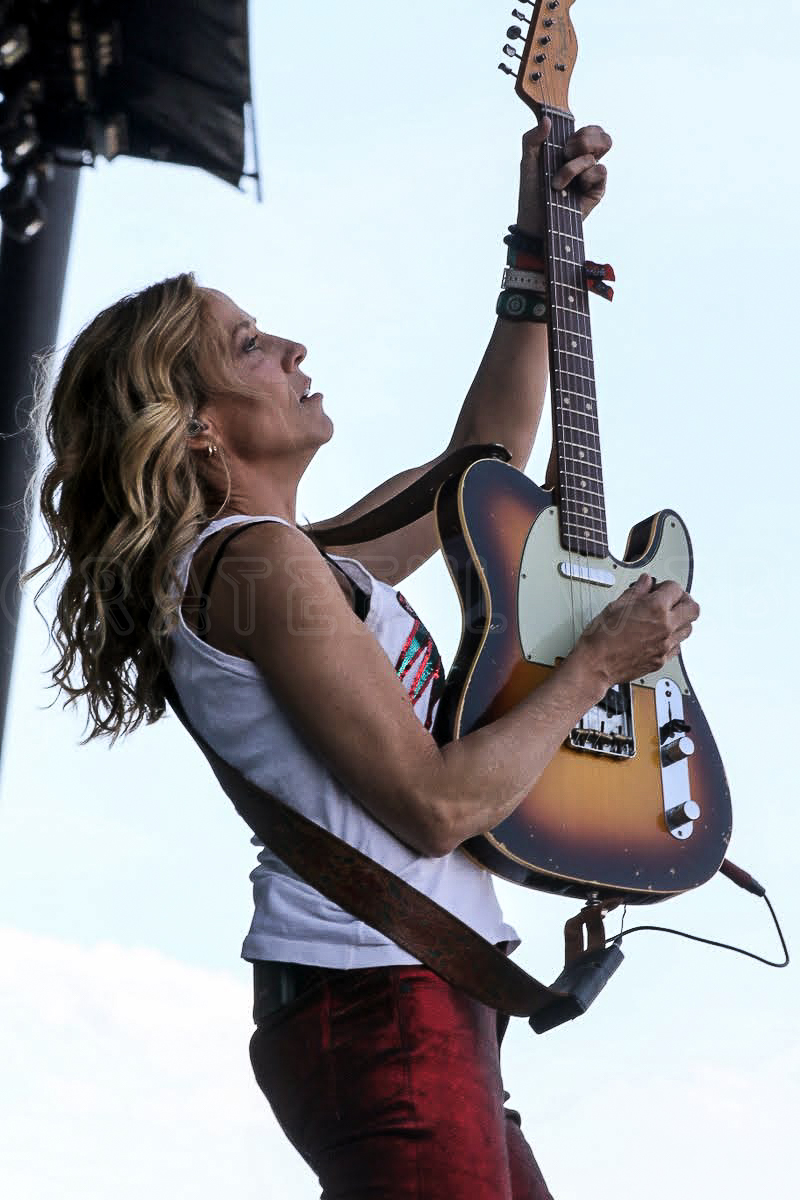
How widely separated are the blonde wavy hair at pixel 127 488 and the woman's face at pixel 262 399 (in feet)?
0.08

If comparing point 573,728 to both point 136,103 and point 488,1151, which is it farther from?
point 136,103

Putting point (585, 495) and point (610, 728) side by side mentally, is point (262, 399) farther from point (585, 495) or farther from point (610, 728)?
point (610, 728)

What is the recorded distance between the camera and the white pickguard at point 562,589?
69.8 inches

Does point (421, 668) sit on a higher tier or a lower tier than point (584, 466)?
lower

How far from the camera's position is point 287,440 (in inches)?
73.3

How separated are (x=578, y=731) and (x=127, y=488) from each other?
2.04 feet

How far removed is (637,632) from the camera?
174cm

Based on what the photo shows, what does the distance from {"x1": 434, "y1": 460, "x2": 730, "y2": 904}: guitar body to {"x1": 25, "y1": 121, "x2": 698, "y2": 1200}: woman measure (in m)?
0.07

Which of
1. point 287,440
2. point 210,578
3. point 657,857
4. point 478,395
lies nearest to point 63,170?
point 478,395

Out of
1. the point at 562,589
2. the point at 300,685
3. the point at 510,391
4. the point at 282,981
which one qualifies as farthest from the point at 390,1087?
the point at 510,391

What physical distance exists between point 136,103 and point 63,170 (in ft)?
1.00

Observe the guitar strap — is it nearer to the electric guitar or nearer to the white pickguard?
the electric guitar

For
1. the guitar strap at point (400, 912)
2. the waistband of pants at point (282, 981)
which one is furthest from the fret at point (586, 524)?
the waistband of pants at point (282, 981)

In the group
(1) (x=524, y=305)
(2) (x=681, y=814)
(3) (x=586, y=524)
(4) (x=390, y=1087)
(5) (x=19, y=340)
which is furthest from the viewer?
(5) (x=19, y=340)
